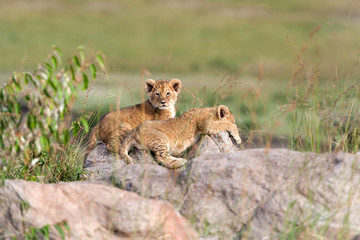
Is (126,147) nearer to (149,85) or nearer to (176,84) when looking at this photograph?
(149,85)

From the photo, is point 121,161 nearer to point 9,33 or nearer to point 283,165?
point 283,165

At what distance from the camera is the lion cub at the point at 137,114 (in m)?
8.59

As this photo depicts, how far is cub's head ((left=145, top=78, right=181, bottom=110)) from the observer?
30.2 ft

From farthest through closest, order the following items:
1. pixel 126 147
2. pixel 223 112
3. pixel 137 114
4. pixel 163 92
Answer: pixel 163 92 → pixel 137 114 → pixel 223 112 → pixel 126 147

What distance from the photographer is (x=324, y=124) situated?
727 centimetres

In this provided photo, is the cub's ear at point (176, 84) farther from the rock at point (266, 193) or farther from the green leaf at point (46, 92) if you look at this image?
the green leaf at point (46, 92)

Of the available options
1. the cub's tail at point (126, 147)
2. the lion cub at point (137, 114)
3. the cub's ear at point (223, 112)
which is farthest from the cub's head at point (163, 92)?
the cub's tail at point (126, 147)

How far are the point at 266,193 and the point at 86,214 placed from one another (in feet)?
5.44

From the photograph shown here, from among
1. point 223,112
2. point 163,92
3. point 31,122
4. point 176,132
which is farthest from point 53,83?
point 163,92

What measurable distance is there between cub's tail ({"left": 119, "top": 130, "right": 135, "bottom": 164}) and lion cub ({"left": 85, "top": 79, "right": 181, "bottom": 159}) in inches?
12.3

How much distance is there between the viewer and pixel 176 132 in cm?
823

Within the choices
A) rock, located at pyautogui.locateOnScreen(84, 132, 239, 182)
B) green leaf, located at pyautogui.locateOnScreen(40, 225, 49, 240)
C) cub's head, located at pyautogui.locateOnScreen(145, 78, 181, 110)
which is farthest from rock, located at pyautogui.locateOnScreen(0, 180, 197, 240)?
cub's head, located at pyautogui.locateOnScreen(145, 78, 181, 110)

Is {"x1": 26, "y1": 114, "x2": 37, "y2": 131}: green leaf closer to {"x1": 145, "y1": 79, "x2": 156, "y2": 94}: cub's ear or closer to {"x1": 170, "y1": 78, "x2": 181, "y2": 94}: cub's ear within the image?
{"x1": 145, "y1": 79, "x2": 156, "y2": 94}: cub's ear

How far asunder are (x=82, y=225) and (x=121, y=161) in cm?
255
